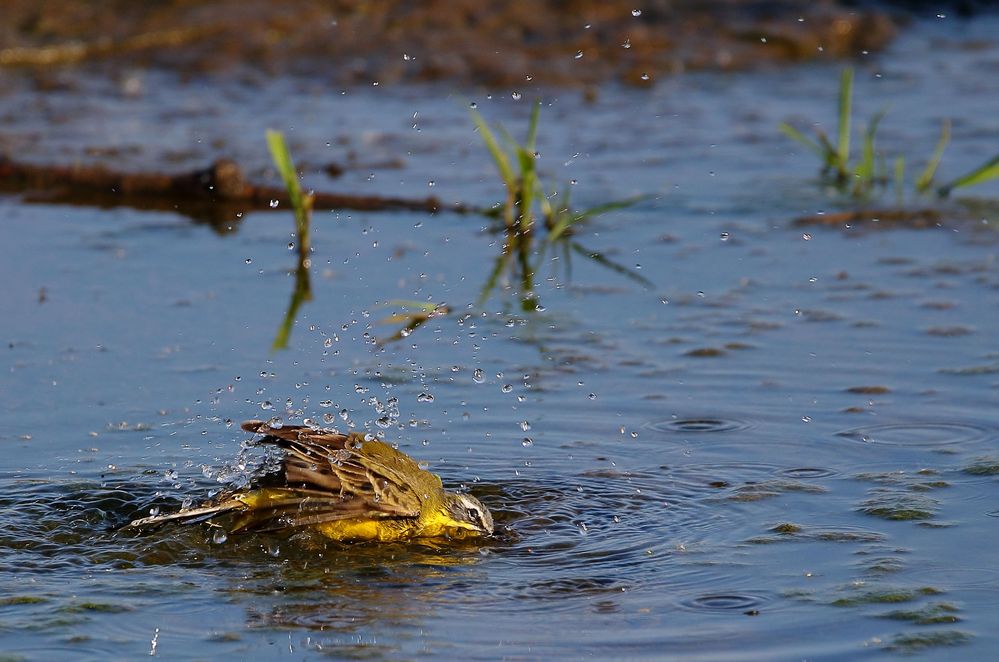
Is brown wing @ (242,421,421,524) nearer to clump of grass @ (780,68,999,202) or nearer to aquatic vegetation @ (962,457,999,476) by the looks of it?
aquatic vegetation @ (962,457,999,476)

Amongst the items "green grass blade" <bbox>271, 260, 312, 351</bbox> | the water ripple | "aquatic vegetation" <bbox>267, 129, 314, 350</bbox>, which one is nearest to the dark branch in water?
"aquatic vegetation" <bbox>267, 129, 314, 350</bbox>

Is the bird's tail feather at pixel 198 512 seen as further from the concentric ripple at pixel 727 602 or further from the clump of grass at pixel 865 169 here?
the clump of grass at pixel 865 169

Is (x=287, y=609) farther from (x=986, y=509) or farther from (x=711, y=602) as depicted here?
(x=986, y=509)

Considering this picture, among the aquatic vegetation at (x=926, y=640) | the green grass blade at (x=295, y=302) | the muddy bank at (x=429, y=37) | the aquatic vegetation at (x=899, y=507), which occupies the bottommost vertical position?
the aquatic vegetation at (x=926, y=640)

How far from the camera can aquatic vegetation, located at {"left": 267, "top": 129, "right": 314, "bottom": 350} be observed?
27.4ft

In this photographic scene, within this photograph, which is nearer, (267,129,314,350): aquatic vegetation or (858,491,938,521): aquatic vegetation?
(858,491,938,521): aquatic vegetation

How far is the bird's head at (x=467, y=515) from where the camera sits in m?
5.80

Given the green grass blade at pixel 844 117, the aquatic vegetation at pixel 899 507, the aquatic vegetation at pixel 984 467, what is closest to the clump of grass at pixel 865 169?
the green grass blade at pixel 844 117

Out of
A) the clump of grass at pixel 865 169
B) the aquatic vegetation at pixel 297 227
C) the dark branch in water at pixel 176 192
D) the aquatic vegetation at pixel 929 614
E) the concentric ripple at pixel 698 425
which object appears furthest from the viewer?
the dark branch in water at pixel 176 192

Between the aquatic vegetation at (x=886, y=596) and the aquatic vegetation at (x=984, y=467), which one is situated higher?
the aquatic vegetation at (x=984, y=467)

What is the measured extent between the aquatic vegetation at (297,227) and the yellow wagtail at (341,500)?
7.33ft

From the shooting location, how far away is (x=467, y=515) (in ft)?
19.1

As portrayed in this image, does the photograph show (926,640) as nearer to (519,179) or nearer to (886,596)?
(886,596)

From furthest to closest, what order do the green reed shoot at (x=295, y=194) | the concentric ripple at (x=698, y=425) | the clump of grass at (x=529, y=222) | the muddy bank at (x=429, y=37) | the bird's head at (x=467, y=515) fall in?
the muddy bank at (x=429, y=37), the clump of grass at (x=529, y=222), the green reed shoot at (x=295, y=194), the concentric ripple at (x=698, y=425), the bird's head at (x=467, y=515)
